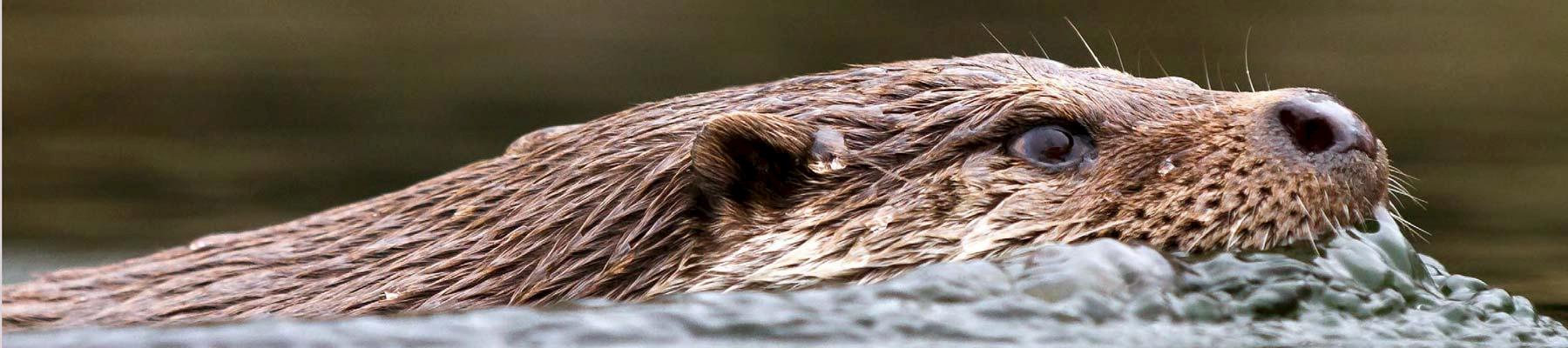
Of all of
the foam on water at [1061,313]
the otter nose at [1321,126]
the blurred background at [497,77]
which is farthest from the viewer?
the blurred background at [497,77]

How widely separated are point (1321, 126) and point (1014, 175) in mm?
597

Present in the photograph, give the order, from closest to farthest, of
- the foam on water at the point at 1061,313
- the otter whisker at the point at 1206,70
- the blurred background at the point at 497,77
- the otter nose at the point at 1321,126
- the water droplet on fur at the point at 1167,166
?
1. the foam on water at the point at 1061,313
2. the otter nose at the point at 1321,126
3. the water droplet on fur at the point at 1167,166
4. the otter whisker at the point at 1206,70
5. the blurred background at the point at 497,77

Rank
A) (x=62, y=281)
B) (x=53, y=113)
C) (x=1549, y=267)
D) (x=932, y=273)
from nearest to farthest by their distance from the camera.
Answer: (x=932, y=273), (x=62, y=281), (x=1549, y=267), (x=53, y=113)

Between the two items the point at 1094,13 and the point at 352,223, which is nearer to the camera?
the point at 352,223

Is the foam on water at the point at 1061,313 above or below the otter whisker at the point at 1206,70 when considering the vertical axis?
below

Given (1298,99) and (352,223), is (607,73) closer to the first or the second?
(352,223)

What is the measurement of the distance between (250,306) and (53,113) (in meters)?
6.93

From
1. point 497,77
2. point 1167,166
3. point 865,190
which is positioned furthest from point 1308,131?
point 497,77

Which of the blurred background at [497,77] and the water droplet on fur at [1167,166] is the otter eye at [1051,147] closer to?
the water droplet on fur at [1167,166]

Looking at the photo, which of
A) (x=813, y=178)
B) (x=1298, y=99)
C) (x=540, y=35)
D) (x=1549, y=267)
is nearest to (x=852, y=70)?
(x=813, y=178)

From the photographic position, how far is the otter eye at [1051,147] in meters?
3.85

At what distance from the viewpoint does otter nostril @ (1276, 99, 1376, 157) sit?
3.68 meters

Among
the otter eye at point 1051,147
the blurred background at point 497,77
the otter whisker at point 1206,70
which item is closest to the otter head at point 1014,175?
the otter eye at point 1051,147

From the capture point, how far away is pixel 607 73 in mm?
10562
